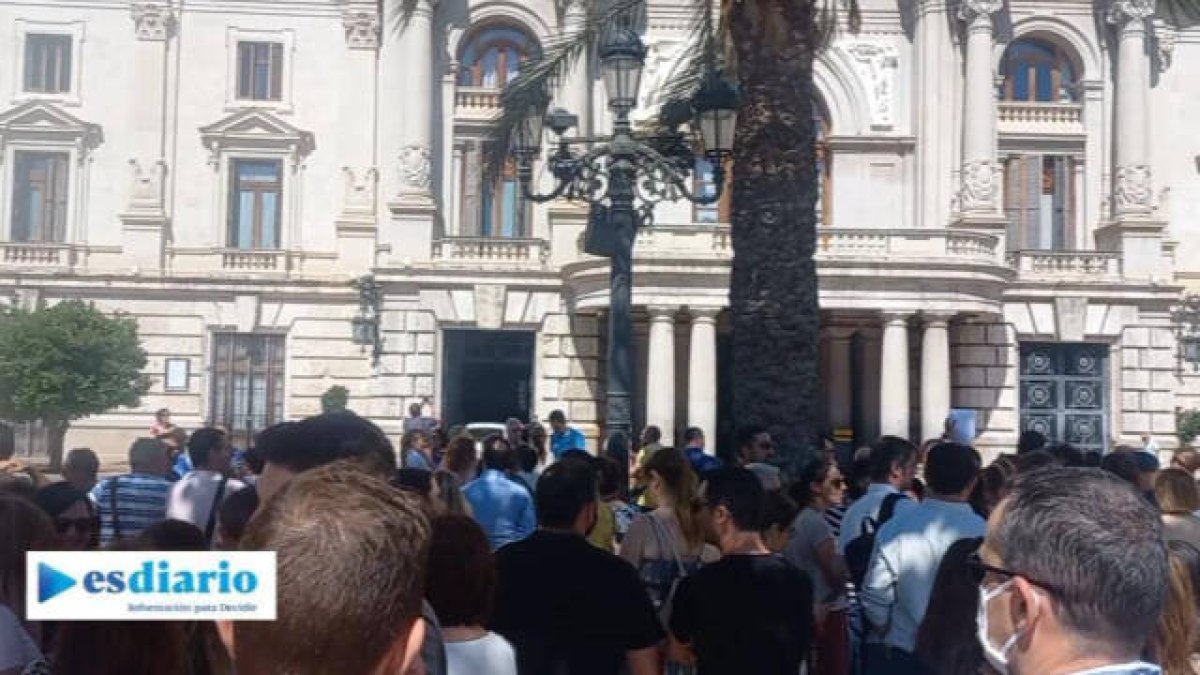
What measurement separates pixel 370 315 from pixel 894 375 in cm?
1161

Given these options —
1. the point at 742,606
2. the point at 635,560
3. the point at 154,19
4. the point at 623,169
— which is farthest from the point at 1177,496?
the point at 154,19

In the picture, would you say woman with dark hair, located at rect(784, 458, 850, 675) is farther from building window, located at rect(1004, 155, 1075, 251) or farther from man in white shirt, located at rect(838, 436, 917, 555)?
building window, located at rect(1004, 155, 1075, 251)

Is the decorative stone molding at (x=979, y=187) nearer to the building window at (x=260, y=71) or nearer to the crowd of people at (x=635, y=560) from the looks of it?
the building window at (x=260, y=71)

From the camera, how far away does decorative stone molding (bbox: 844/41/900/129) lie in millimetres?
31203

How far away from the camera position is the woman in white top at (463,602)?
3984 millimetres

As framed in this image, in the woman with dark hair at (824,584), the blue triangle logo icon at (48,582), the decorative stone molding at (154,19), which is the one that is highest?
the decorative stone molding at (154,19)

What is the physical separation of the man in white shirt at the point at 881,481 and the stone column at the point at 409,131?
880 inches

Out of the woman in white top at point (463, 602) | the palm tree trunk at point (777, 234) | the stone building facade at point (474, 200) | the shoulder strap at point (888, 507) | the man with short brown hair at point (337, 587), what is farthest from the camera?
the stone building facade at point (474, 200)

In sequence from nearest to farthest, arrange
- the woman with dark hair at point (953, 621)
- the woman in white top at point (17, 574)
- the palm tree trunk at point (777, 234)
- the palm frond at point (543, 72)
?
the woman in white top at point (17, 574) → the woman with dark hair at point (953, 621) → the palm tree trunk at point (777, 234) → the palm frond at point (543, 72)

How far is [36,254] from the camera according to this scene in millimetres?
31125

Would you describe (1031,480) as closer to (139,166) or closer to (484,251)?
(484,251)

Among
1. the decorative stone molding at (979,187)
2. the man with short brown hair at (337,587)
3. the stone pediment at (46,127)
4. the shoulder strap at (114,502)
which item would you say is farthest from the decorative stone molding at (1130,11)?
the man with short brown hair at (337,587)

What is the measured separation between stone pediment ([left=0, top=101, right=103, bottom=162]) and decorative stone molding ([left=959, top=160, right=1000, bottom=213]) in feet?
67.1

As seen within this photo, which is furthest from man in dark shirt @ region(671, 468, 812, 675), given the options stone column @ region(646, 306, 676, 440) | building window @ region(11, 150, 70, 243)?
building window @ region(11, 150, 70, 243)
